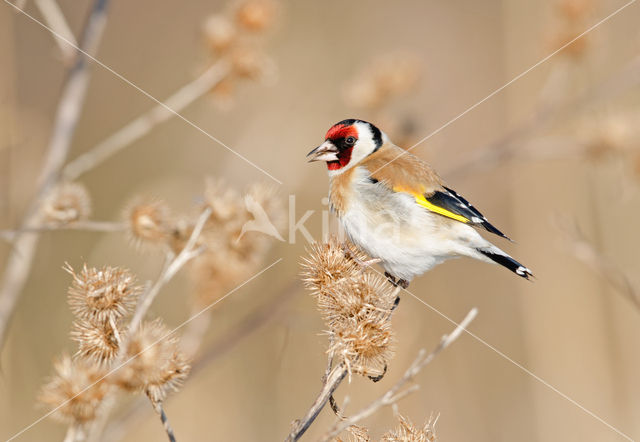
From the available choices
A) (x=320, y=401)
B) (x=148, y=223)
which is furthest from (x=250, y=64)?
(x=320, y=401)

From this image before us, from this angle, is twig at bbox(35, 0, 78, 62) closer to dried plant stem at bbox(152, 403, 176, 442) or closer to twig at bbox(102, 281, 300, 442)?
twig at bbox(102, 281, 300, 442)

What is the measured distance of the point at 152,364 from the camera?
1800 millimetres

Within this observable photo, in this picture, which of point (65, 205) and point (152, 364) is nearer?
point (152, 364)

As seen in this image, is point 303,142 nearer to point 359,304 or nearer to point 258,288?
point 258,288

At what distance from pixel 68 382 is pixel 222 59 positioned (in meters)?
2.09

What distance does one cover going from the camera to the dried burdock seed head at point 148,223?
8.88 feet

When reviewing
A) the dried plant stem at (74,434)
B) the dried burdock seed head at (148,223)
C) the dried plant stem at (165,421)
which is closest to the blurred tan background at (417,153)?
the dried burdock seed head at (148,223)

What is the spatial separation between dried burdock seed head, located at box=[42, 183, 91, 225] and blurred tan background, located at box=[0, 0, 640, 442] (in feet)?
2.58

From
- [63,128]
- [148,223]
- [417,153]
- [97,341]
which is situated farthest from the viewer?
[417,153]

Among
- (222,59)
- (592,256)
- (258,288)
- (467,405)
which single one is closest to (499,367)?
(467,405)

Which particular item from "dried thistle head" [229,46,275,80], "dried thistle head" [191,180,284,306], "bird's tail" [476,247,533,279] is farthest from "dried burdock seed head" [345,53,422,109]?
"bird's tail" [476,247,533,279]

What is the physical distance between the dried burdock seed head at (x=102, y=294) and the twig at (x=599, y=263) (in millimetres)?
1741

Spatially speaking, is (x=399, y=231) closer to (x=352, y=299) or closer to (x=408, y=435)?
(x=352, y=299)

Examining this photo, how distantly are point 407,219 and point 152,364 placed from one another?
1.64m
